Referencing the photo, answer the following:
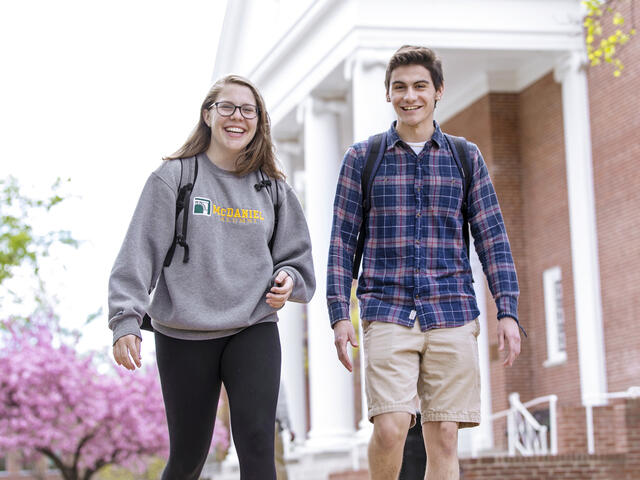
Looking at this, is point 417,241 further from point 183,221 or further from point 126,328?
point 126,328

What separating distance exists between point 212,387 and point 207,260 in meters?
0.58

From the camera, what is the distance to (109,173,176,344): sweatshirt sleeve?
5.02 metres

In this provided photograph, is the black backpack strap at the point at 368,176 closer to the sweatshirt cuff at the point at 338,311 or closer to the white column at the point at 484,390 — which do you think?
the sweatshirt cuff at the point at 338,311

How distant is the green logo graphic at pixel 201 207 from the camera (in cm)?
532

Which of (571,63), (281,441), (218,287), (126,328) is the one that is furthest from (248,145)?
(571,63)

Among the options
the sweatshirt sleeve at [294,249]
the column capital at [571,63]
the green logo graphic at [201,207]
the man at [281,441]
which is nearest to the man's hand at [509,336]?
the sweatshirt sleeve at [294,249]

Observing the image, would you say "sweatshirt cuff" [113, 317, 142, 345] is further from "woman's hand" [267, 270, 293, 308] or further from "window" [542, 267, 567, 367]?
"window" [542, 267, 567, 367]

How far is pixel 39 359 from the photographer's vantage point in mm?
30188

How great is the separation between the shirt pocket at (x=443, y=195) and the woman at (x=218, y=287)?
622 mm

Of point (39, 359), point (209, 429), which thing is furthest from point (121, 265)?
point (39, 359)

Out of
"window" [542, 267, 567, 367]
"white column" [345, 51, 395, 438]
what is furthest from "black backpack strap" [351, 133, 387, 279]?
"window" [542, 267, 567, 367]

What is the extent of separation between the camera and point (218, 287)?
5.21m

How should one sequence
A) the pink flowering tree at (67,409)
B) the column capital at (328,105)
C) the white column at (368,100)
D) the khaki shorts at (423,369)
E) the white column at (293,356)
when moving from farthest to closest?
1. the pink flowering tree at (67,409)
2. the white column at (293,356)
3. the column capital at (328,105)
4. the white column at (368,100)
5. the khaki shorts at (423,369)

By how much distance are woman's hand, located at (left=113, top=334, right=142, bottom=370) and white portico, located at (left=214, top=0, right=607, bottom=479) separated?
40.2 ft
